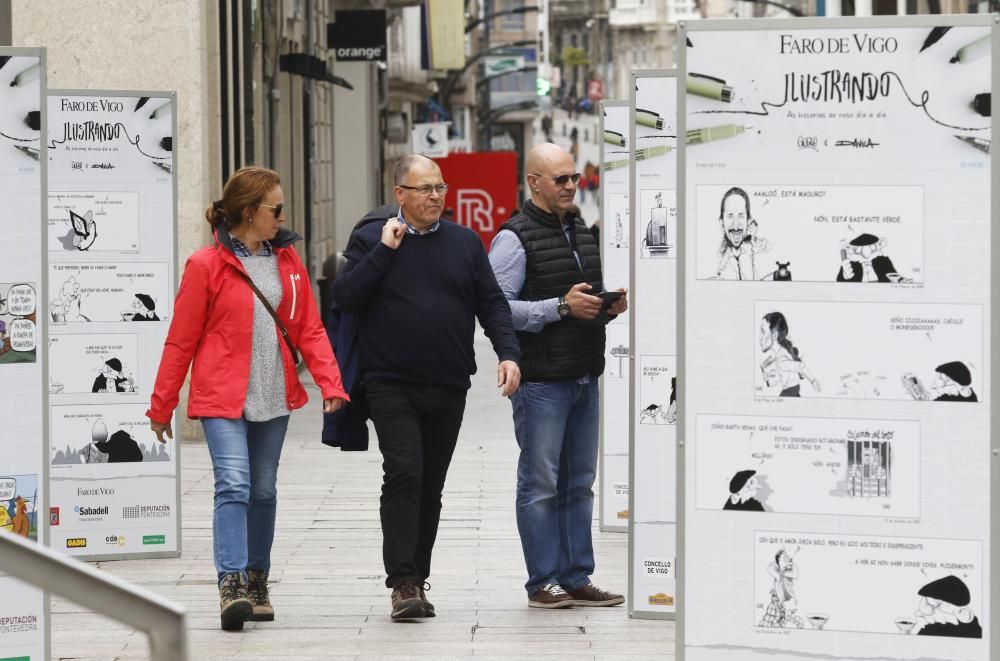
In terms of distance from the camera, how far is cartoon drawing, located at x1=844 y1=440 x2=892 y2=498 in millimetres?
5000

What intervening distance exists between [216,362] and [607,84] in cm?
19069

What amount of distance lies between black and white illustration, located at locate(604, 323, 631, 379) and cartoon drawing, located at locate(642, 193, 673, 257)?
1496mm

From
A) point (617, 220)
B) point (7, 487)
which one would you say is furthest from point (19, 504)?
point (617, 220)

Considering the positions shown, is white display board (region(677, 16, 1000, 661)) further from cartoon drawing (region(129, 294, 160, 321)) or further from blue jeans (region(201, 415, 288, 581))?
cartoon drawing (region(129, 294, 160, 321))

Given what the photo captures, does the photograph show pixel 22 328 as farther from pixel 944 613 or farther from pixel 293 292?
pixel 944 613

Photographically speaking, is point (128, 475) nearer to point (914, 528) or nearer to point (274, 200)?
point (274, 200)

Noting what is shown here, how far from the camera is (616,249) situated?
31.1 feet

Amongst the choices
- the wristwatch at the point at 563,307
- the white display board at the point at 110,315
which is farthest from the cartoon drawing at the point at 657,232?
the white display board at the point at 110,315

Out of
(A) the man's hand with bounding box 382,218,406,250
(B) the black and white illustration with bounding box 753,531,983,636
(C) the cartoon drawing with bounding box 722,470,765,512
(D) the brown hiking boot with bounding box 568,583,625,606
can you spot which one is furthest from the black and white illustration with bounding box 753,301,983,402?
(D) the brown hiking boot with bounding box 568,583,625,606

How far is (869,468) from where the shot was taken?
5016 millimetres

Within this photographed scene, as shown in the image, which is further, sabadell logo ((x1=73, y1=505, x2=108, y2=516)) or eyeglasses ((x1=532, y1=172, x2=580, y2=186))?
sabadell logo ((x1=73, y1=505, x2=108, y2=516))

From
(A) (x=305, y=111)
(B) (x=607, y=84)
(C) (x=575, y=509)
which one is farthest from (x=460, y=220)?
(B) (x=607, y=84)

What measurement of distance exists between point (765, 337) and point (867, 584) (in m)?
0.68

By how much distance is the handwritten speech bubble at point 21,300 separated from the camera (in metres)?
5.91
